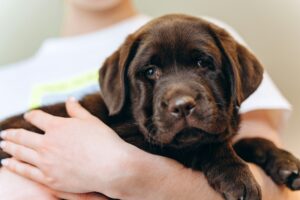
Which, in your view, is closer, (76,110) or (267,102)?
(76,110)

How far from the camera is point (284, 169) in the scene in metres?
1.77

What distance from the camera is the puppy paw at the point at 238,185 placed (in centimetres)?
155

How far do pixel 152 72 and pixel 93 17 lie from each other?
123 centimetres

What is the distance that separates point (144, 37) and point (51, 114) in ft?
1.81

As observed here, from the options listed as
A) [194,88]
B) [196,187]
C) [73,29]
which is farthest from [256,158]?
[73,29]

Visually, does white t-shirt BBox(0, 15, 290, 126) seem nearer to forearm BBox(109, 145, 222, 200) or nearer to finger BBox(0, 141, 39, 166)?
finger BBox(0, 141, 39, 166)

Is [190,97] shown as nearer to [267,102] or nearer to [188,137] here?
[188,137]

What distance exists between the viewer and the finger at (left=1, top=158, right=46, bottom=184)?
1765 mm

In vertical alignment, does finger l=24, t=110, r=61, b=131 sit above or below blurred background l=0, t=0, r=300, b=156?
above

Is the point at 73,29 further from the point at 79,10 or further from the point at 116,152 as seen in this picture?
the point at 116,152

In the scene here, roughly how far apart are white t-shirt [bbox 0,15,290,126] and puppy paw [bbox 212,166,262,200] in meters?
0.74

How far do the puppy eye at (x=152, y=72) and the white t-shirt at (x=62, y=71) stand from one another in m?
0.59

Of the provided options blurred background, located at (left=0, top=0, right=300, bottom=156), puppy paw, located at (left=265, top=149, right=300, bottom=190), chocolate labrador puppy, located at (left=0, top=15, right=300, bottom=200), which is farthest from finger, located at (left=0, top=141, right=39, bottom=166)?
blurred background, located at (left=0, top=0, right=300, bottom=156)

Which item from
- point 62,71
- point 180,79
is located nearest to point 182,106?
point 180,79
